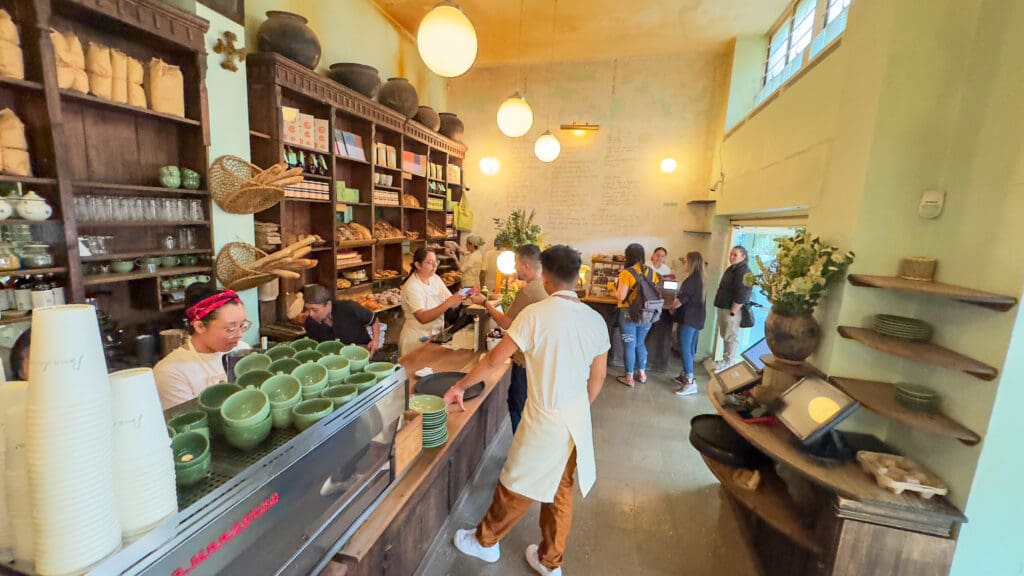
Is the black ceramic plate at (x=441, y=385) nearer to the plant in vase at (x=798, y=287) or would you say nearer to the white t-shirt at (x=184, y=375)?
the white t-shirt at (x=184, y=375)

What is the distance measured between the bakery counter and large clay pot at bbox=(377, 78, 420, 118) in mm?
3217

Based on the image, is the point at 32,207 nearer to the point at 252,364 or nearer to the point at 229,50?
the point at 229,50

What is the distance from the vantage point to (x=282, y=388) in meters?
1.24

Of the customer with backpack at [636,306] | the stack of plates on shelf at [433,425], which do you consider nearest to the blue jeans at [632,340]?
the customer with backpack at [636,306]

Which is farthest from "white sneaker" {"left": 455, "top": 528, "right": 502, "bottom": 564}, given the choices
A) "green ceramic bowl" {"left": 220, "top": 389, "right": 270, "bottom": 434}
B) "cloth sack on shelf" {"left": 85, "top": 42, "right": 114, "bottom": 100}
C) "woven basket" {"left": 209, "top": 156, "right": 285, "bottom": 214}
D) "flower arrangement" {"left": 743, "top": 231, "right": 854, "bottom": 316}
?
"cloth sack on shelf" {"left": 85, "top": 42, "right": 114, "bottom": 100}

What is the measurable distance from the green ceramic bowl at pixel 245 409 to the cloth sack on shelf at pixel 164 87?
2502mm

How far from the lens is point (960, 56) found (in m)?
1.85

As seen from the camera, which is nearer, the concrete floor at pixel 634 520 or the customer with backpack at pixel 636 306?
the concrete floor at pixel 634 520

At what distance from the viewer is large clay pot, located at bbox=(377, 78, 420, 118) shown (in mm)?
4910

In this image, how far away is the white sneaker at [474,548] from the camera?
2293 millimetres

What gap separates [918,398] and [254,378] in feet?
8.84

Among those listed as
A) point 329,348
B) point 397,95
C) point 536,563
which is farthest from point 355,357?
point 397,95

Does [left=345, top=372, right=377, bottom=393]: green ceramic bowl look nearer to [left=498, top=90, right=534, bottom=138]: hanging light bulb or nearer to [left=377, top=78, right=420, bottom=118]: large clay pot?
[left=498, top=90, right=534, bottom=138]: hanging light bulb

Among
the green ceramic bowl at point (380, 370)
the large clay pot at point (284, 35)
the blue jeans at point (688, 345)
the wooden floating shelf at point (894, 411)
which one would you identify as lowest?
the blue jeans at point (688, 345)
